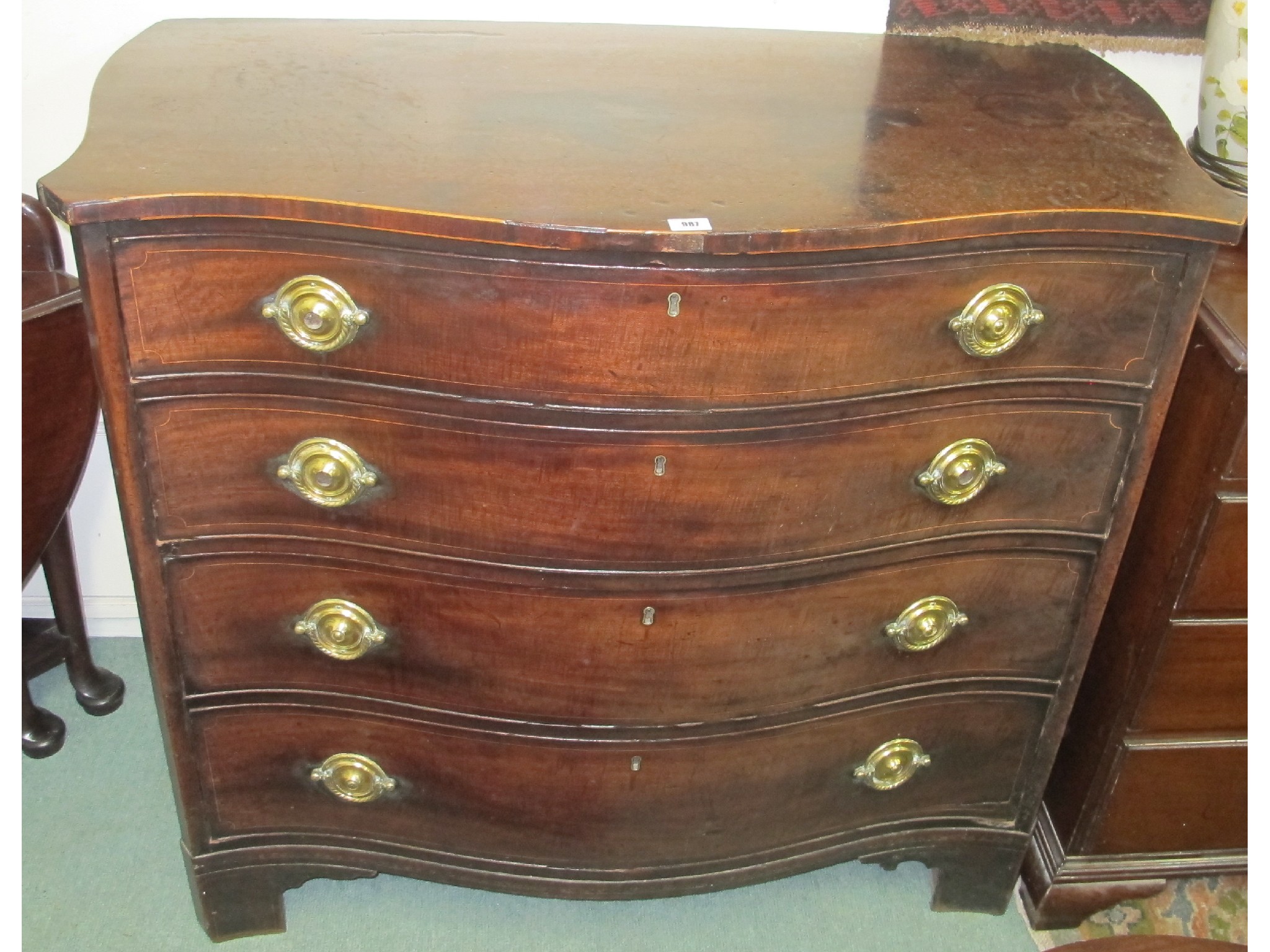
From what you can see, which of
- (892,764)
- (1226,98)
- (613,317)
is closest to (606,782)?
(892,764)

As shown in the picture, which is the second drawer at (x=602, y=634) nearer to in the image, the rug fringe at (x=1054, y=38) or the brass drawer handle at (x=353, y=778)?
the brass drawer handle at (x=353, y=778)

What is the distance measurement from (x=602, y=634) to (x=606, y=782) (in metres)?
0.23

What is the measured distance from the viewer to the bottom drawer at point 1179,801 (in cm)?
165

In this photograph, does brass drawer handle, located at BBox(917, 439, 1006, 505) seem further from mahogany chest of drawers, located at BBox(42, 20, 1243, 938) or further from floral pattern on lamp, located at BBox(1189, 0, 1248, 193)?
floral pattern on lamp, located at BBox(1189, 0, 1248, 193)

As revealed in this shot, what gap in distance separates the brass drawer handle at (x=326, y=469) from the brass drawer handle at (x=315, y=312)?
0.41 ft

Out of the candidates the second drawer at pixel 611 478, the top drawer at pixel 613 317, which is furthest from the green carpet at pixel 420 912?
the top drawer at pixel 613 317

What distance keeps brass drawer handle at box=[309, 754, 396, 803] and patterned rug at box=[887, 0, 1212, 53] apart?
1191 mm

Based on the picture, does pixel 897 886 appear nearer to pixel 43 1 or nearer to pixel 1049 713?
pixel 1049 713

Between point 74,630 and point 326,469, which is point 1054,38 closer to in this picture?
point 326,469

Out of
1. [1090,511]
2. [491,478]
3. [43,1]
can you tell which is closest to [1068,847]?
[1090,511]

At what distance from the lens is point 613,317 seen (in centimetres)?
118


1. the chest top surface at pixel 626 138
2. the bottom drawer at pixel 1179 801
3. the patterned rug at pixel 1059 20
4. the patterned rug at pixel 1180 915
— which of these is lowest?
the patterned rug at pixel 1180 915

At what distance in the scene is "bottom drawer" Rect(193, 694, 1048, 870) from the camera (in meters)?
1.51

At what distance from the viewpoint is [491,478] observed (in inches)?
50.6
